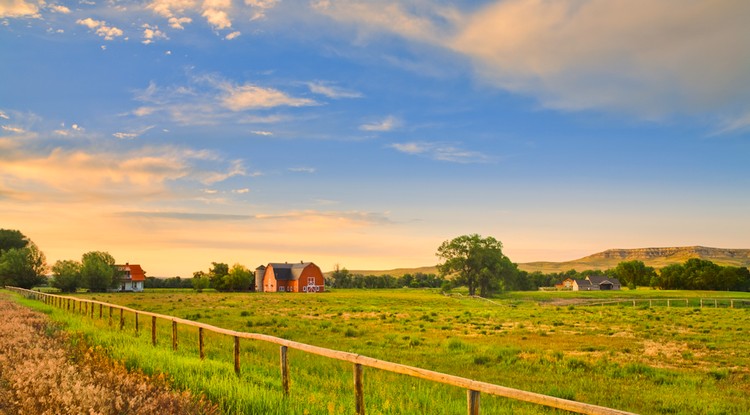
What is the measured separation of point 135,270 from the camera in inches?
4700

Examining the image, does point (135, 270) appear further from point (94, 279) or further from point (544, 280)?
point (544, 280)

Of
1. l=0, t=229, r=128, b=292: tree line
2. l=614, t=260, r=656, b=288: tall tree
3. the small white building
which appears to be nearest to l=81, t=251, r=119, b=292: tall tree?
l=0, t=229, r=128, b=292: tree line

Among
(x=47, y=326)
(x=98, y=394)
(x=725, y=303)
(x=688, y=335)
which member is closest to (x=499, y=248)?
(x=725, y=303)

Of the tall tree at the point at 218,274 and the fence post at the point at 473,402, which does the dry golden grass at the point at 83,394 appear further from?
the tall tree at the point at 218,274

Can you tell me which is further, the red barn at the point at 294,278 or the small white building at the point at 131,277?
the red barn at the point at 294,278

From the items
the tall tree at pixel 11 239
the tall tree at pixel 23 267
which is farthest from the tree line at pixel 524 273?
the tall tree at pixel 11 239

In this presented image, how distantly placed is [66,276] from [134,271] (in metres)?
22.0

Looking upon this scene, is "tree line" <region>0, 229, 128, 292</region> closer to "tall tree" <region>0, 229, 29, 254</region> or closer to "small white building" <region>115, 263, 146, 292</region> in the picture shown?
"small white building" <region>115, 263, 146, 292</region>

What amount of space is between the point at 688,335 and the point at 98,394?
28.8 metres

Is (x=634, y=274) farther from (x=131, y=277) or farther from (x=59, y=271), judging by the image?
(x=59, y=271)

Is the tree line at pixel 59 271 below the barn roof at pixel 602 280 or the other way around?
the other way around

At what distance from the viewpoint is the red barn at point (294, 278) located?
382 feet

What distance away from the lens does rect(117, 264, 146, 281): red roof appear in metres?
118

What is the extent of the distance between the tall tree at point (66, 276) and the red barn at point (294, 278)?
39.7m
